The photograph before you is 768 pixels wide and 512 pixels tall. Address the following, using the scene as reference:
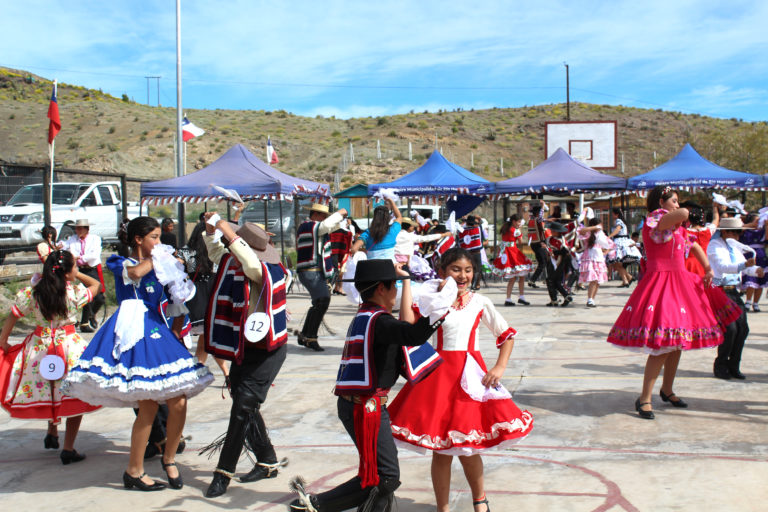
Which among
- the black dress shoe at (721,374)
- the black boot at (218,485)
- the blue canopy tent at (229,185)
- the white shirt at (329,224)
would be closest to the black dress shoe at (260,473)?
the black boot at (218,485)

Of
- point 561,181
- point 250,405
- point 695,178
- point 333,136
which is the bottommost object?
point 250,405

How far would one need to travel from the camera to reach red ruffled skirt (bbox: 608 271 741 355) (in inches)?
225

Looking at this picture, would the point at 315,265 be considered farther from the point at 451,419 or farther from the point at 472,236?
the point at 472,236

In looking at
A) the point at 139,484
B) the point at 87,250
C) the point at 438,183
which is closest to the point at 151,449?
the point at 139,484

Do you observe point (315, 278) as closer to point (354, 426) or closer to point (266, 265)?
point (266, 265)

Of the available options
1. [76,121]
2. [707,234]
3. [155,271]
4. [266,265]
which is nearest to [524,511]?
[266,265]

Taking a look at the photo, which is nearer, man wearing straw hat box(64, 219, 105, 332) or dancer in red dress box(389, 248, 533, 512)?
dancer in red dress box(389, 248, 533, 512)

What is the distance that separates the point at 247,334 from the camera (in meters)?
4.34

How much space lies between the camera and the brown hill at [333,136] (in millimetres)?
46500

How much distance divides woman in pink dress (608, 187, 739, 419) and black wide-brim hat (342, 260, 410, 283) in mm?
3087

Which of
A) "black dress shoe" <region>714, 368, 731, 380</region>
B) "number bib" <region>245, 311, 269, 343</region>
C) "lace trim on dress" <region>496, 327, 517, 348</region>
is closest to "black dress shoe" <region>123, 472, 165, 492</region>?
"number bib" <region>245, 311, 269, 343</region>

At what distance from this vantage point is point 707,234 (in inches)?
337

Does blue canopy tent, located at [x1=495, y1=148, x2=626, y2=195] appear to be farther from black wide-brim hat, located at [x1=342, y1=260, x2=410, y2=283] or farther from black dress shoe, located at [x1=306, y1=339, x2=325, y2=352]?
black wide-brim hat, located at [x1=342, y1=260, x2=410, y2=283]

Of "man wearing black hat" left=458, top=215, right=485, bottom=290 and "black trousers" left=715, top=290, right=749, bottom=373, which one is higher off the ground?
"man wearing black hat" left=458, top=215, right=485, bottom=290
